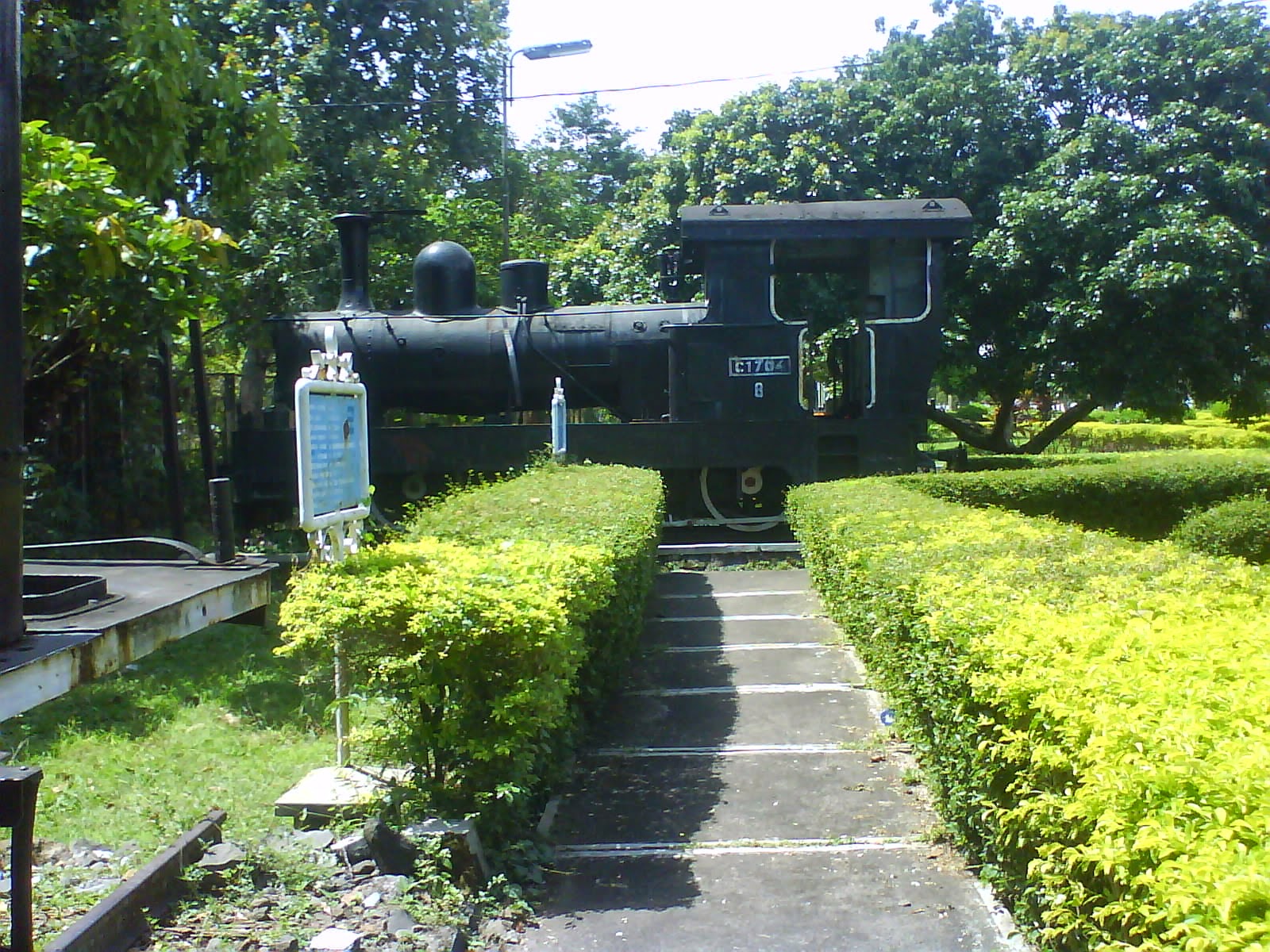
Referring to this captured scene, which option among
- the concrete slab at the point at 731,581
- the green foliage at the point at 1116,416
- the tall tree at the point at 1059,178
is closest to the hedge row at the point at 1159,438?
the green foliage at the point at 1116,416

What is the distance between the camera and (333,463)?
17.4 feet

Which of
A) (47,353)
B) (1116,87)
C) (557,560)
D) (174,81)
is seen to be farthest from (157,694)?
(1116,87)

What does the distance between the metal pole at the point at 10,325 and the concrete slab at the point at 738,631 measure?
641 cm

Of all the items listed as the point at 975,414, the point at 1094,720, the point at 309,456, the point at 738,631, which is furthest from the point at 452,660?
the point at 975,414

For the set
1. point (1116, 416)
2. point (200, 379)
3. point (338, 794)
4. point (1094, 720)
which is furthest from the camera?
point (1116, 416)

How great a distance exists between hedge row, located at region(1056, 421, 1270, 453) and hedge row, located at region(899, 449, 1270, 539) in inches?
438

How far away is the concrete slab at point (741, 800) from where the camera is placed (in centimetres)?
493

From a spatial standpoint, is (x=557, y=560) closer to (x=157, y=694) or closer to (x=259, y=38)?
(x=157, y=694)

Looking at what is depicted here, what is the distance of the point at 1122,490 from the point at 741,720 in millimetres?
7339

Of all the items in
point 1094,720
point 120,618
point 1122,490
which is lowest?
point 1122,490

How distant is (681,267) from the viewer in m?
13.9

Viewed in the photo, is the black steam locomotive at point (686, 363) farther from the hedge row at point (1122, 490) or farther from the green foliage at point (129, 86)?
the green foliage at point (129, 86)

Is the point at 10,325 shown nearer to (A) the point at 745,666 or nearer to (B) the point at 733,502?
(A) the point at 745,666

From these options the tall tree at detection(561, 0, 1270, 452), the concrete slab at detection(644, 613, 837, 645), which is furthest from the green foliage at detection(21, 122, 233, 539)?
the tall tree at detection(561, 0, 1270, 452)
